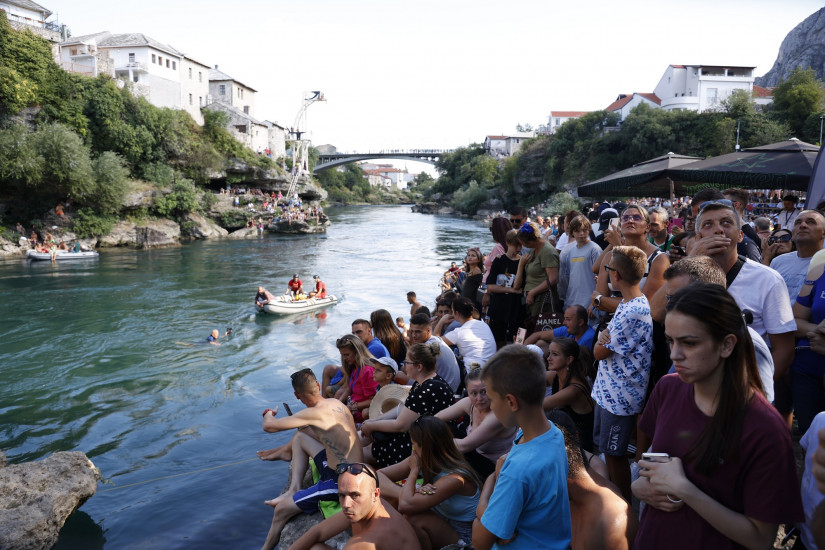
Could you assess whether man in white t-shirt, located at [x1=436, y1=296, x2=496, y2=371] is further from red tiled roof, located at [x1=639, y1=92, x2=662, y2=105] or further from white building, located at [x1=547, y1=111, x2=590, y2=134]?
white building, located at [x1=547, y1=111, x2=590, y2=134]

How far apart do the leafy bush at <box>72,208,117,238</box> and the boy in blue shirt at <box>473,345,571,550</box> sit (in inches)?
1353

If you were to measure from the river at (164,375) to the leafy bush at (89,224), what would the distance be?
4349mm

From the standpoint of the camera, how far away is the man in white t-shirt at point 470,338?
18.9 feet

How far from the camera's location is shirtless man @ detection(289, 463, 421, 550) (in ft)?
9.89

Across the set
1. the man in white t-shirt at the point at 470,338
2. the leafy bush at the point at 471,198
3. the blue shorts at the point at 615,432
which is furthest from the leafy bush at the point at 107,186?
the leafy bush at the point at 471,198

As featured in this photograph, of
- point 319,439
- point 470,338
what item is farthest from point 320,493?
point 470,338

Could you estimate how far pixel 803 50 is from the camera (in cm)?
8762

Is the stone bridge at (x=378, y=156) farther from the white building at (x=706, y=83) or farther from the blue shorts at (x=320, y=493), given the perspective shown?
the blue shorts at (x=320, y=493)

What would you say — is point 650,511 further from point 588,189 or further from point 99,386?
point 99,386

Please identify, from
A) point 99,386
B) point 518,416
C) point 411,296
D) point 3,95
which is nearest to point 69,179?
point 3,95

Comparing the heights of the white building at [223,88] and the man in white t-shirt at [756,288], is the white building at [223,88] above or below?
above

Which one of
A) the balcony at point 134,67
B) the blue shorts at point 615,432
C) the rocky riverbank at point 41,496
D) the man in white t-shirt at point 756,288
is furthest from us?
the balcony at point 134,67

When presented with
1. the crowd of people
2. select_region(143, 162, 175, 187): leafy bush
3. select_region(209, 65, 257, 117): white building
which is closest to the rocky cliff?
select_region(209, 65, 257, 117): white building

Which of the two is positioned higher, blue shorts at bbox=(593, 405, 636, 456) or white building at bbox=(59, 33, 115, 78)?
white building at bbox=(59, 33, 115, 78)
